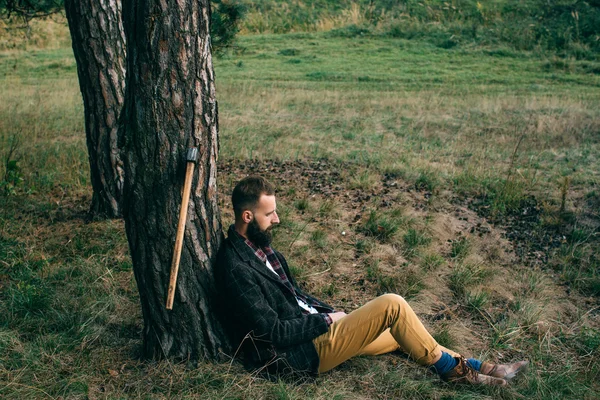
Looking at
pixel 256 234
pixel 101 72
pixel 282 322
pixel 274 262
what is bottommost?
pixel 282 322

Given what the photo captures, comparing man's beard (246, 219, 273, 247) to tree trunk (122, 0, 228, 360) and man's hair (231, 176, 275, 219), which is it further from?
tree trunk (122, 0, 228, 360)

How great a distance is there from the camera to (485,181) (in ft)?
24.6

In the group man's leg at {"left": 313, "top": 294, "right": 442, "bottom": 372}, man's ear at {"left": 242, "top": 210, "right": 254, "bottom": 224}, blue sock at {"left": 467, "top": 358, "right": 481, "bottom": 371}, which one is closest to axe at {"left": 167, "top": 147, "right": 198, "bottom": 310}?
man's ear at {"left": 242, "top": 210, "right": 254, "bottom": 224}

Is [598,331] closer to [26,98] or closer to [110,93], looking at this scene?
[110,93]

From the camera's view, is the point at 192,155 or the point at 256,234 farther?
the point at 256,234

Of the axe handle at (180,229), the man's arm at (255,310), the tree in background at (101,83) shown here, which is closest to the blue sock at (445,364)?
the man's arm at (255,310)

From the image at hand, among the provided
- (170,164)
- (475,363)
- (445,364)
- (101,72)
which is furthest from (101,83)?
(475,363)

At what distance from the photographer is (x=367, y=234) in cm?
614

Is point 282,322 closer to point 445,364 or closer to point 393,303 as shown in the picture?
point 393,303

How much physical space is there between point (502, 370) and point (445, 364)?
0.38 metres

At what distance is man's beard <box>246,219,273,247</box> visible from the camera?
3740mm

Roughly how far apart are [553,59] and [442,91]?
4920 millimetres

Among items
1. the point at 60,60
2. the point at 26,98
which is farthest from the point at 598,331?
the point at 60,60

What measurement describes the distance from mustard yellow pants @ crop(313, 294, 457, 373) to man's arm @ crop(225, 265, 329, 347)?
0.27m
